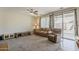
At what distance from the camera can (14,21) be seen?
2.29 meters

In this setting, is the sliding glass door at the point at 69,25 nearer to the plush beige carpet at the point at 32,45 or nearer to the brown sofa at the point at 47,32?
the brown sofa at the point at 47,32

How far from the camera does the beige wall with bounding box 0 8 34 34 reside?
2.19 meters

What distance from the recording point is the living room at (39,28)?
2.20m

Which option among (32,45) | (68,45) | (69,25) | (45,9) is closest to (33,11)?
(45,9)

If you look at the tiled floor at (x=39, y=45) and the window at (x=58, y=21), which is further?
the window at (x=58, y=21)

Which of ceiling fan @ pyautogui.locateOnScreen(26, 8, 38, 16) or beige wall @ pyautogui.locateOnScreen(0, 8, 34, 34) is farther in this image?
ceiling fan @ pyautogui.locateOnScreen(26, 8, 38, 16)

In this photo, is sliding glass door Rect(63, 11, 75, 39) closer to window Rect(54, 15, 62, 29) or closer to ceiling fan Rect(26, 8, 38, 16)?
window Rect(54, 15, 62, 29)

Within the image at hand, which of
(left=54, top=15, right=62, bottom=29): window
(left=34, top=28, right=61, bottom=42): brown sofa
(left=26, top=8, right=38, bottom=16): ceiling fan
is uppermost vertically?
(left=26, top=8, right=38, bottom=16): ceiling fan

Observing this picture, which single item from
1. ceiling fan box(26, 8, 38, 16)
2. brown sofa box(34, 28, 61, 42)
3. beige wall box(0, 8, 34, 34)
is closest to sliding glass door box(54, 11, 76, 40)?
brown sofa box(34, 28, 61, 42)

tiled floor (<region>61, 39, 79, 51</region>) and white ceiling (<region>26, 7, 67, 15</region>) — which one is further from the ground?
white ceiling (<region>26, 7, 67, 15</region>)

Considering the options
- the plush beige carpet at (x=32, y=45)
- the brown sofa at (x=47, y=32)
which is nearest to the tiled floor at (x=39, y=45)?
the plush beige carpet at (x=32, y=45)

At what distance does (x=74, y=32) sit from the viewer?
224 centimetres

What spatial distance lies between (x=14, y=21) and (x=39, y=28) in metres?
0.63
